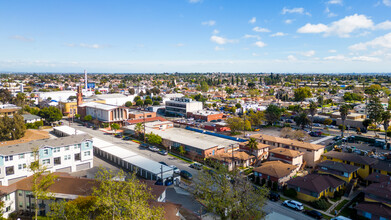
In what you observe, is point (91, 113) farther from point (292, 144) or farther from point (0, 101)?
point (292, 144)

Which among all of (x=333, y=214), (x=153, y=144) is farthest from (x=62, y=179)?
(x=333, y=214)

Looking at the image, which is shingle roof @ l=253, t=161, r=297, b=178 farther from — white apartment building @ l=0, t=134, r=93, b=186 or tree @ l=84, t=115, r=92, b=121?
tree @ l=84, t=115, r=92, b=121

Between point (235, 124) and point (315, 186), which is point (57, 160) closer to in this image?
point (315, 186)

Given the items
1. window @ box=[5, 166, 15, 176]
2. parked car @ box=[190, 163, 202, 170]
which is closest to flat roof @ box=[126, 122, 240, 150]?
parked car @ box=[190, 163, 202, 170]

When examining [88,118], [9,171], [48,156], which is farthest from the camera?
[88,118]

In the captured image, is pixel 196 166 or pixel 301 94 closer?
pixel 196 166

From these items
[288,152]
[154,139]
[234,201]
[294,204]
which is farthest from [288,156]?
[154,139]

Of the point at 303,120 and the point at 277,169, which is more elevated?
the point at 303,120

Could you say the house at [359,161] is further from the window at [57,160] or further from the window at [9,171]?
the window at [9,171]
